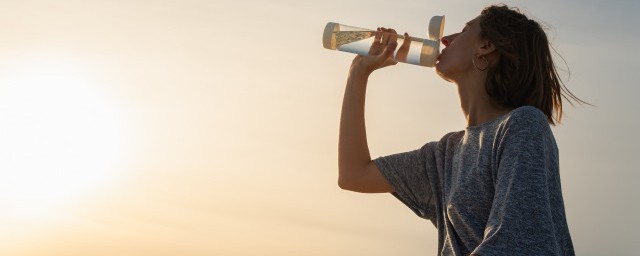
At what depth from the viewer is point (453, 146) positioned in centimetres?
371

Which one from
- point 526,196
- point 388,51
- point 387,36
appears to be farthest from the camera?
point 387,36

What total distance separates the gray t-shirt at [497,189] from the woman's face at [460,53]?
0.25 m

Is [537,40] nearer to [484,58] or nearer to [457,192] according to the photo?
[484,58]

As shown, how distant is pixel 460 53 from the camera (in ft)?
12.0

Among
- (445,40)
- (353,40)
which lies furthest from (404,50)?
(353,40)

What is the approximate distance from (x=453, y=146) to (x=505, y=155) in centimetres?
65

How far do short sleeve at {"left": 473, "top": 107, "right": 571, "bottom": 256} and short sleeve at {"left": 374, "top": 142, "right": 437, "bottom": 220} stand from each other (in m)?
0.70

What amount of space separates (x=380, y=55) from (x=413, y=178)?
537 millimetres

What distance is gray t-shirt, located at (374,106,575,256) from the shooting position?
2889 mm

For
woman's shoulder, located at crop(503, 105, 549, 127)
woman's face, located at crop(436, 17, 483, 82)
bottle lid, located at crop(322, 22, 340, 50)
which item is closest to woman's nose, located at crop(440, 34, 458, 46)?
woman's face, located at crop(436, 17, 483, 82)

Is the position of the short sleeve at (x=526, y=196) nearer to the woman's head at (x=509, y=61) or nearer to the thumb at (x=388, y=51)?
the woman's head at (x=509, y=61)

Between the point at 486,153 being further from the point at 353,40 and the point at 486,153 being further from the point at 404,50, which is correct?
the point at 353,40

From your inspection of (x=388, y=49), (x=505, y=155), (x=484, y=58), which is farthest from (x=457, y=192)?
(x=388, y=49)

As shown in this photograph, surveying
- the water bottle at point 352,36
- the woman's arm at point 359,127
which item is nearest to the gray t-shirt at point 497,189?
the woman's arm at point 359,127
